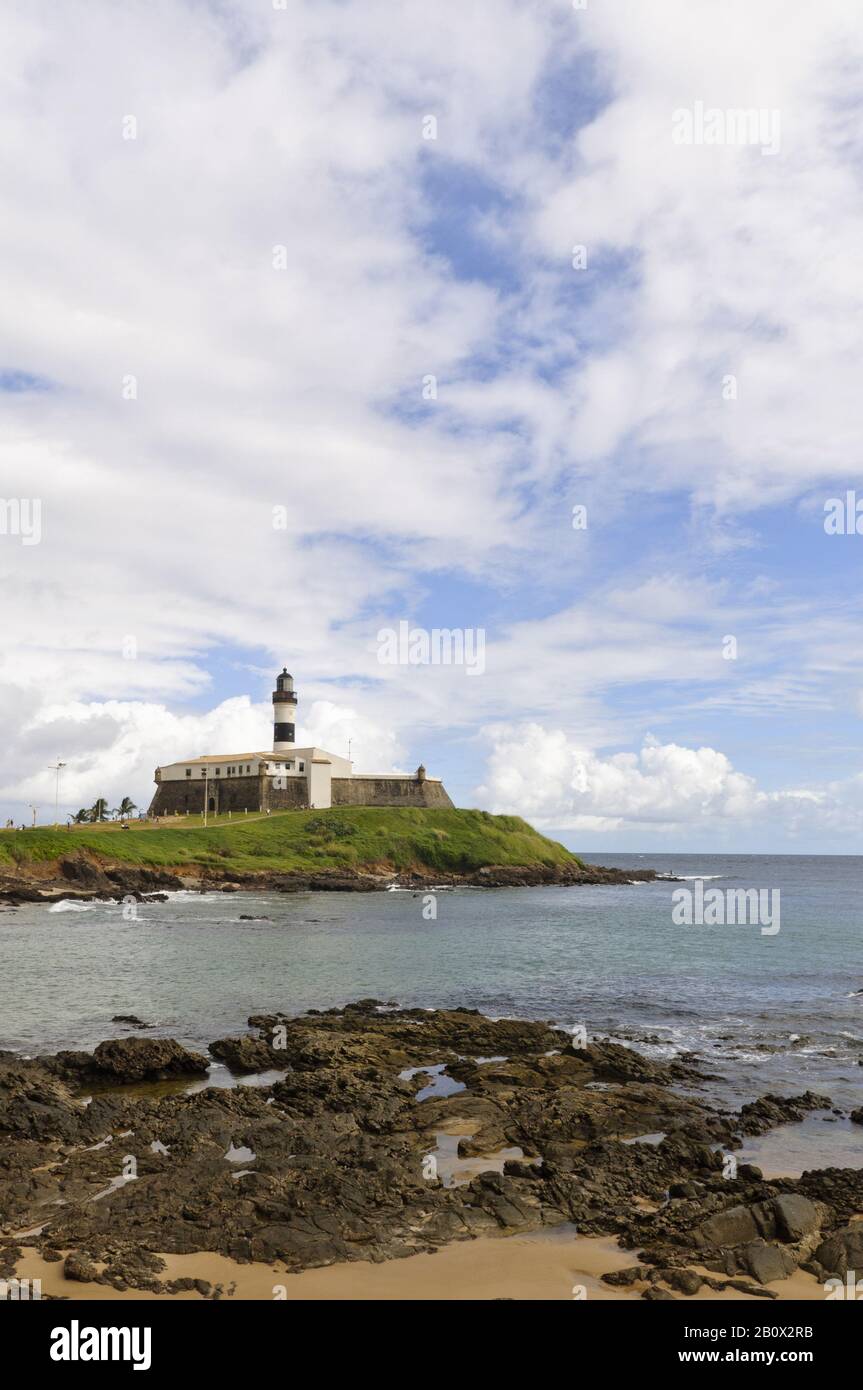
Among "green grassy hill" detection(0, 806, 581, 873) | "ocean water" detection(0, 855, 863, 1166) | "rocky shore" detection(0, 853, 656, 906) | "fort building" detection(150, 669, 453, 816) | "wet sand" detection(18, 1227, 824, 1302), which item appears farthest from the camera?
"fort building" detection(150, 669, 453, 816)

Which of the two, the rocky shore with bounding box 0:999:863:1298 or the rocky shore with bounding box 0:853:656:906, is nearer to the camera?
the rocky shore with bounding box 0:999:863:1298

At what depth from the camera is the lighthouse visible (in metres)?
127


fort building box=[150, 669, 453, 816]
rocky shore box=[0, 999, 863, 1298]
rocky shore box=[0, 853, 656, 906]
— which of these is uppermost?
fort building box=[150, 669, 453, 816]

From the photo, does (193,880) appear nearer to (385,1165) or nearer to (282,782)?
(282,782)

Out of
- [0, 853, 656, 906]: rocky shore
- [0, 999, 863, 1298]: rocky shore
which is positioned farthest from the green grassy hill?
[0, 999, 863, 1298]: rocky shore

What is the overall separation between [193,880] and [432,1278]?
272 feet

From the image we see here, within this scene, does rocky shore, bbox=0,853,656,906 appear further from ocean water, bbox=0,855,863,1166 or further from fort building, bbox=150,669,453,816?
fort building, bbox=150,669,453,816

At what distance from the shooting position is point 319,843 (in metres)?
108

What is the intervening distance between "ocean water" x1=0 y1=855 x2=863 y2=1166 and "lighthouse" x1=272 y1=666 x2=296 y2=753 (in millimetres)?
55775

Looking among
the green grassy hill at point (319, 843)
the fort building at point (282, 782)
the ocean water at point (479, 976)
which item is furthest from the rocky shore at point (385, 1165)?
the fort building at point (282, 782)
